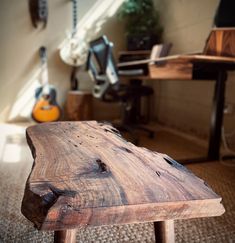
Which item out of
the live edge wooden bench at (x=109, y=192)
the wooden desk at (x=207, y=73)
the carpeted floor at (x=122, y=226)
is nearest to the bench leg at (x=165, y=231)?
the live edge wooden bench at (x=109, y=192)

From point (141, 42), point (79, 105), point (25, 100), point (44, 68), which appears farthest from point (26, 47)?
point (141, 42)

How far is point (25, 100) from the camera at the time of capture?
3.66 meters

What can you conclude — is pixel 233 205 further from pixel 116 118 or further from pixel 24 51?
pixel 24 51

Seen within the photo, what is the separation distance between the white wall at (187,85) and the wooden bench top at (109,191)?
185cm

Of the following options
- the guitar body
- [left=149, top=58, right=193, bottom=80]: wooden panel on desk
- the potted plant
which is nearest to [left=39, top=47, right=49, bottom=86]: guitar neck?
the guitar body

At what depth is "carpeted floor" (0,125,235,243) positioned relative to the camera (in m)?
1.06

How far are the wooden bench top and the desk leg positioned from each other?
1.31 meters

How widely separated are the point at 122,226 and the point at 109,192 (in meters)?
0.63

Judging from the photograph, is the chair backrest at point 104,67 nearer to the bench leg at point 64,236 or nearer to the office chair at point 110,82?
the office chair at point 110,82

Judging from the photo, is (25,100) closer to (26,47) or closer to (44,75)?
(44,75)

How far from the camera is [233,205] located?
135 cm

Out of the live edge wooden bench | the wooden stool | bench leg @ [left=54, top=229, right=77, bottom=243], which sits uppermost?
the live edge wooden bench

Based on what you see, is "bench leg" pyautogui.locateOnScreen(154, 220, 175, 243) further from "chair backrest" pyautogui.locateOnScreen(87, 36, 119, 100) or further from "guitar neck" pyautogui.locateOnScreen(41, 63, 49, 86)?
"guitar neck" pyautogui.locateOnScreen(41, 63, 49, 86)

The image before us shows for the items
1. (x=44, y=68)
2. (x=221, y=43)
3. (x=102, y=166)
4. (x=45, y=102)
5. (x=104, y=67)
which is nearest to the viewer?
(x=102, y=166)
